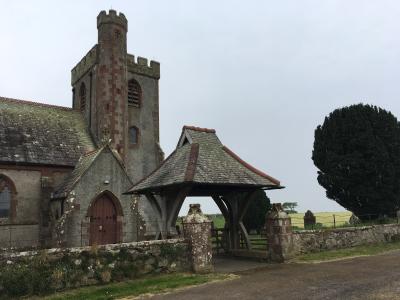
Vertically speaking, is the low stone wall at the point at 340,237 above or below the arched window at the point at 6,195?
below

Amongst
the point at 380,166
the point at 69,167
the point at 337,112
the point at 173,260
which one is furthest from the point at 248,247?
the point at 337,112

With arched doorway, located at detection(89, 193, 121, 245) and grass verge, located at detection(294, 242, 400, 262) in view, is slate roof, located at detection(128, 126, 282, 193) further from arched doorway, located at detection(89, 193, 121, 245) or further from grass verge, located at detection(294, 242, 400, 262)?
arched doorway, located at detection(89, 193, 121, 245)

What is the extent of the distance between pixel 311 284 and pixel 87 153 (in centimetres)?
1650

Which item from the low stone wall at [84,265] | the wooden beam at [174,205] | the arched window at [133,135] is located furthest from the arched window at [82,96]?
the low stone wall at [84,265]

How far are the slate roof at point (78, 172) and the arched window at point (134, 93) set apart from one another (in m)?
7.29

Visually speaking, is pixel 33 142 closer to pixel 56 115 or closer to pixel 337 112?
pixel 56 115

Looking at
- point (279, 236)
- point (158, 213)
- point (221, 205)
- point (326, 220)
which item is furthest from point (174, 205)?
point (326, 220)

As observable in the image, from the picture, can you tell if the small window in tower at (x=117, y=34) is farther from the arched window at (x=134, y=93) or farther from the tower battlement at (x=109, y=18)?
the arched window at (x=134, y=93)

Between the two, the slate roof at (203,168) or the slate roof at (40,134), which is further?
the slate roof at (40,134)

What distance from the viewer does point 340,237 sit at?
16156 mm

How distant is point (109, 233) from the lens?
1989 cm

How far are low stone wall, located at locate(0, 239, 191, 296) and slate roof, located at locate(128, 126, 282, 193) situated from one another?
2.32 m

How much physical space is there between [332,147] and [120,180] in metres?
15.6

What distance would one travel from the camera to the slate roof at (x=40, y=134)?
21078 millimetres
